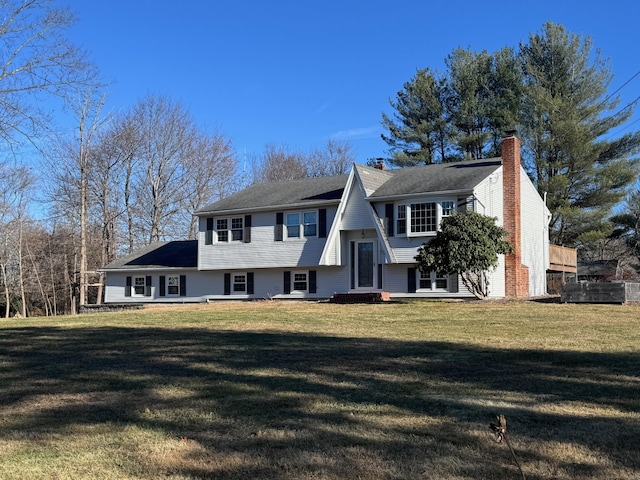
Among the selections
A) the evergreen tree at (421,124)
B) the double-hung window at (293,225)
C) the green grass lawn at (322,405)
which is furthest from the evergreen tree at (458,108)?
the green grass lawn at (322,405)

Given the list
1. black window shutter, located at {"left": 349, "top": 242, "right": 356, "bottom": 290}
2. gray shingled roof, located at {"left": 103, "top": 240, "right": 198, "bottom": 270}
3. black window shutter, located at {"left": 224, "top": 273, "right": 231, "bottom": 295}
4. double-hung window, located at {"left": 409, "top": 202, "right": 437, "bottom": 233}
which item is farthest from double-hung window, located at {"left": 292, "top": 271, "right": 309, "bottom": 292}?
double-hung window, located at {"left": 409, "top": 202, "right": 437, "bottom": 233}

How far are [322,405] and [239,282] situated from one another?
25742mm

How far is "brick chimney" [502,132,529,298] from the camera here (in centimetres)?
2631

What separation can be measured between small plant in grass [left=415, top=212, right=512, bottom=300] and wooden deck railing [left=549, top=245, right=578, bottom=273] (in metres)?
10.0

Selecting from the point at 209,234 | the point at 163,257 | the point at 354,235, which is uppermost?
the point at 209,234

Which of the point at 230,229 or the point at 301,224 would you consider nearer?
the point at 301,224

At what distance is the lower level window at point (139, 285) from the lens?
34.8m

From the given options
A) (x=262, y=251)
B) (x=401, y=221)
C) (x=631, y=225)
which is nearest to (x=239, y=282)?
(x=262, y=251)

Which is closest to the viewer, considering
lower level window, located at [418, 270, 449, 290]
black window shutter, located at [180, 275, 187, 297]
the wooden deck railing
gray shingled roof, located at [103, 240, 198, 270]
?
lower level window, located at [418, 270, 449, 290]

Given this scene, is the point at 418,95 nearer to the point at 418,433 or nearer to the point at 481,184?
the point at 481,184

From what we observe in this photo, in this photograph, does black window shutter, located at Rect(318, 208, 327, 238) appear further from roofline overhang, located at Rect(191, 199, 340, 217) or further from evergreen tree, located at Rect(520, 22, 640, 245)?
evergreen tree, located at Rect(520, 22, 640, 245)

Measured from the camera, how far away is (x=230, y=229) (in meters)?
31.3

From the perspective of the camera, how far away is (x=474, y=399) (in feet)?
20.4

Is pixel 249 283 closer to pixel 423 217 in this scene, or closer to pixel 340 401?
pixel 423 217
